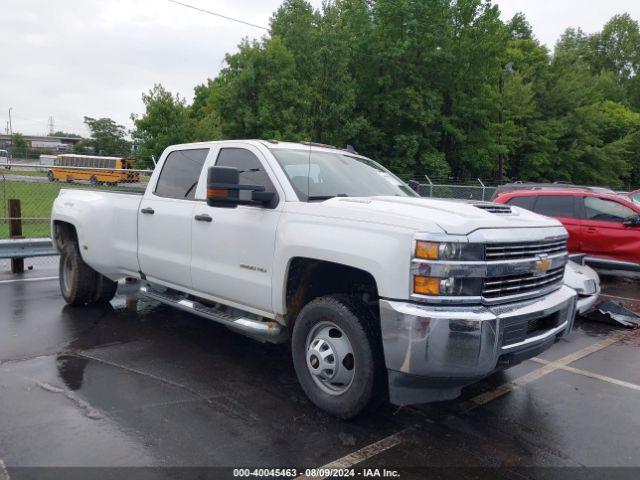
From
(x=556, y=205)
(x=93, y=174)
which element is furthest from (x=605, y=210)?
(x=93, y=174)

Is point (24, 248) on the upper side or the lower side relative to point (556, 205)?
lower

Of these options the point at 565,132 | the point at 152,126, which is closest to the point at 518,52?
the point at 565,132

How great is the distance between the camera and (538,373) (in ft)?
16.7

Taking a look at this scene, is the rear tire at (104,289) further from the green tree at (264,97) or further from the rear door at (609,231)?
the green tree at (264,97)

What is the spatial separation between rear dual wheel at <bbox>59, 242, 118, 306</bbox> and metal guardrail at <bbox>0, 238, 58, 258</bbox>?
5.51 feet

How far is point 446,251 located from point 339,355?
1.10 meters

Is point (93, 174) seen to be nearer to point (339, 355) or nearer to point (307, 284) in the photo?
point (307, 284)

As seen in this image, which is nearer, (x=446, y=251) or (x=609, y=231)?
(x=446, y=251)

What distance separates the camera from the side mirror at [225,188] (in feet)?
13.1

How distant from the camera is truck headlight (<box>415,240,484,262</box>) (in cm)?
334

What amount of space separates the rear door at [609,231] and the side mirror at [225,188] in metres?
8.03

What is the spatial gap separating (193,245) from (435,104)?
29801 millimetres

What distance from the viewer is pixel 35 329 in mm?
5965

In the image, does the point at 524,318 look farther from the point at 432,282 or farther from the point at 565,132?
the point at 565,132
